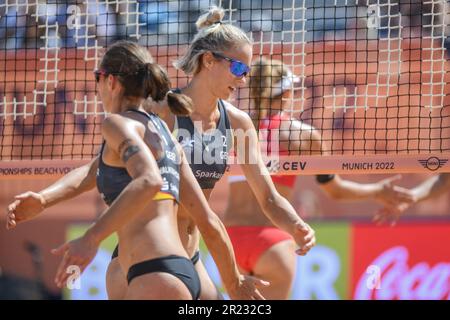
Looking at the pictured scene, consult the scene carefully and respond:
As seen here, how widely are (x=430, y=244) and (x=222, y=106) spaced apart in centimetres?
699

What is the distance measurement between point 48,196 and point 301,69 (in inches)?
213

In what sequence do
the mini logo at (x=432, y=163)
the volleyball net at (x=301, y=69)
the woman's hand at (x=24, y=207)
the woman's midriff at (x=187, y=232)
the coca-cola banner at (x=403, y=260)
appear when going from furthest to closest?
the coca-cola banner at (x=403, y=260), the volleyball net at (x=301, y=69), the mini logo at (x=432, y=163), the woman's midriff at (x=187, y=232), the woman's hand at (x=24, y=207)

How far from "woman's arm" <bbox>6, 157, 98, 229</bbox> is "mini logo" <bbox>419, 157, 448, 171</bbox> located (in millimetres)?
2476

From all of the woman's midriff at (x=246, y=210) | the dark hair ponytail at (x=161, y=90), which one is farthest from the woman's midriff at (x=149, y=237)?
the woman's midriff at (x=246, y=210)

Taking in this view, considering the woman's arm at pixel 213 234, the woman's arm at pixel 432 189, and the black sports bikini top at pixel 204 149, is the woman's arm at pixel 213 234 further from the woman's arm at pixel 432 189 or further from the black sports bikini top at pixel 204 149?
the woman's arm at pixel 432 189

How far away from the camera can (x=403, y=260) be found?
1272 centimetres

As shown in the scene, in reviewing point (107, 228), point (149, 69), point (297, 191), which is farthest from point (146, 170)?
point (297, 191)

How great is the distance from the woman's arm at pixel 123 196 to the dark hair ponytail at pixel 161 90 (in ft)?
1.26

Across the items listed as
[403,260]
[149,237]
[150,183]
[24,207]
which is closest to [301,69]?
[403,260]

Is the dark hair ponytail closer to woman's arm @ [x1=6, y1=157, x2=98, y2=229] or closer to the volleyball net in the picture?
woman's arm @ [x1=6, y1=157, x2=98, y2=229]

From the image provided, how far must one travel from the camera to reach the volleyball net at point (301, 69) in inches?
306

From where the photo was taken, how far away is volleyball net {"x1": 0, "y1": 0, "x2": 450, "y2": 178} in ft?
25.5
